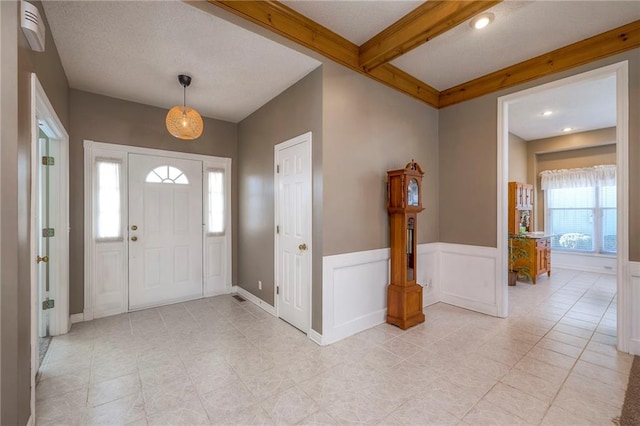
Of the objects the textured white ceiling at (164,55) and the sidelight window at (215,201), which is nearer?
the textured white ceiling at (164,55)

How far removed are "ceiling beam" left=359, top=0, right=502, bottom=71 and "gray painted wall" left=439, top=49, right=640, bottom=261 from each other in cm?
161

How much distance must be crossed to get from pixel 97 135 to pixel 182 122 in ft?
4.76

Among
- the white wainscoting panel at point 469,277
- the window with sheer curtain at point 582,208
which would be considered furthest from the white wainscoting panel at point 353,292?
the window with sheer curtain at point 582,208

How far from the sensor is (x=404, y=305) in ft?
9.70

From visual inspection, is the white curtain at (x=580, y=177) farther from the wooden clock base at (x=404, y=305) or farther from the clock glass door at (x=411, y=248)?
the wooden clock base at (x=404, y=305)

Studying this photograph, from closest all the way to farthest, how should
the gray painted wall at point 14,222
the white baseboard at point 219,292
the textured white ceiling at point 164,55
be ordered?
the gray painted wall at point 14,222, the textured white ceiling at point 164,55, the white baseboard at point 219,292

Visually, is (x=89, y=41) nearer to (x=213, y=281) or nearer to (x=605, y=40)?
(x=213, y=281)

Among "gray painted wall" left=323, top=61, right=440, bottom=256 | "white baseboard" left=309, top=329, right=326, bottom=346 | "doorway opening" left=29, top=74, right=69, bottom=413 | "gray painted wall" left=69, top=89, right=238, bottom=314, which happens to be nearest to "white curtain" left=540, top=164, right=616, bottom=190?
"gray painted wall" left=323, top=61, right=440, bottom=256

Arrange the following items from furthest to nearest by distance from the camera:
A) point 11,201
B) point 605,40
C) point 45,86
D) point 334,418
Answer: point 605,40 → point 45,86 → point 334,418 → point 11,201

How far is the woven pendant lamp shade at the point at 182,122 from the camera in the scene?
9.09 feet

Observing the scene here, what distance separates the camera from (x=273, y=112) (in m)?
3.46

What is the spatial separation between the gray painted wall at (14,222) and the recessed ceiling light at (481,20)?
313 centimetres

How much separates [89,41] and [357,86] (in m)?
2.48

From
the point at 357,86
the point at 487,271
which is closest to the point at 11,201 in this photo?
the point at 357,86
